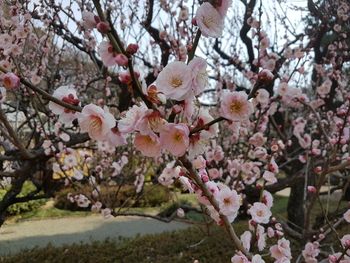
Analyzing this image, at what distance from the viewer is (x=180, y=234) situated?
7.07m

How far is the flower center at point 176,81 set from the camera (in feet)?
2.91

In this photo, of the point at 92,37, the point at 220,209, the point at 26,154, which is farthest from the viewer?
the point at 92,37

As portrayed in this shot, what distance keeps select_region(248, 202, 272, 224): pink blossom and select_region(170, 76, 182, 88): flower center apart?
3.43 feet

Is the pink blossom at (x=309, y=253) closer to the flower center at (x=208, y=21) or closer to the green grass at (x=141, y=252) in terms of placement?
the flower center at (x=208, y=21)

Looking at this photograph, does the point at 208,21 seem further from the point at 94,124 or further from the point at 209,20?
the point at 94,124

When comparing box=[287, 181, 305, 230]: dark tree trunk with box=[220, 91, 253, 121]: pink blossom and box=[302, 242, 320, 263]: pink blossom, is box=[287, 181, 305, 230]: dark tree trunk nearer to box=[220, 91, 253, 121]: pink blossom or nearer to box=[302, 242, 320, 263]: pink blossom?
box=[302, 242, 320, 263]: pink blossom

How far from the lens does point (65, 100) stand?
39.1 inches

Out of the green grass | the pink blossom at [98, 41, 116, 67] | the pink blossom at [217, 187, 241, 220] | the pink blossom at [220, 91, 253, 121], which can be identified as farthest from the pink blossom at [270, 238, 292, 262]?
the green grass

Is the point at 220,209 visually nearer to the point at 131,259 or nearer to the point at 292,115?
the point at 131,259

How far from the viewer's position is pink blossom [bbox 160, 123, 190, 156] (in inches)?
35.2

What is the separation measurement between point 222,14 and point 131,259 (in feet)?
16.7

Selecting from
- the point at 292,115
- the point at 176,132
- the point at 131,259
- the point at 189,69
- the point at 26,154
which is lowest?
the point at 131,259

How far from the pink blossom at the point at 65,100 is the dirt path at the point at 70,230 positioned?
693 centimetres

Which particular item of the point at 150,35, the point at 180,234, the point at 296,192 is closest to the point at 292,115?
the point at 296,192
